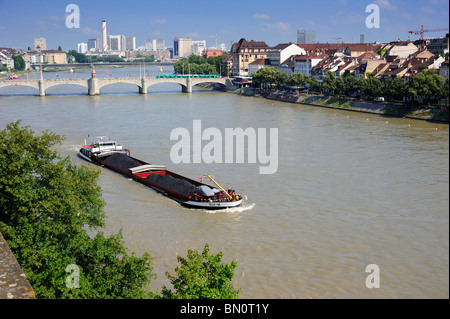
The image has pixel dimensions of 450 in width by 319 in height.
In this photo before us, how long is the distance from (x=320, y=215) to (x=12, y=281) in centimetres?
825

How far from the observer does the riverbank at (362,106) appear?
24.3m

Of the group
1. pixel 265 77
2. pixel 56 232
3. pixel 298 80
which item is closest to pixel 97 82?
pixel 265 77

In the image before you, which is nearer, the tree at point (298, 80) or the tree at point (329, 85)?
the tree at point (329, 85)

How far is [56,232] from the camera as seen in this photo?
7.93 metres

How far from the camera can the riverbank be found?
24.3m

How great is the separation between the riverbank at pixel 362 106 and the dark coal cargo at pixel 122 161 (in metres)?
11.3

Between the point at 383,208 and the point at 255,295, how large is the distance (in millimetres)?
4864

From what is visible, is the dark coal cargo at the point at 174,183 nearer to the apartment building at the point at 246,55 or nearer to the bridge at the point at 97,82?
the bridge at the point at 97,82

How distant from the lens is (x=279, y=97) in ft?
160

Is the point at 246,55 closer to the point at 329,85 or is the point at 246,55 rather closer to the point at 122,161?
the point at 329,85

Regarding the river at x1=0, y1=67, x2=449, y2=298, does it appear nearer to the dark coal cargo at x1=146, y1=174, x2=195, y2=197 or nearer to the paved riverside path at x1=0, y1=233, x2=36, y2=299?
the dark coal cargo at x1=146, y1=174, x2=195, y2=197

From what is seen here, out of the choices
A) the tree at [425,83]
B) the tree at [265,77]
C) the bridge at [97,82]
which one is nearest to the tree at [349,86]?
the tree at [425,83]

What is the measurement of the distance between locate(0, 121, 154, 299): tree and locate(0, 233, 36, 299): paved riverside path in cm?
39

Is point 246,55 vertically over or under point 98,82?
over
